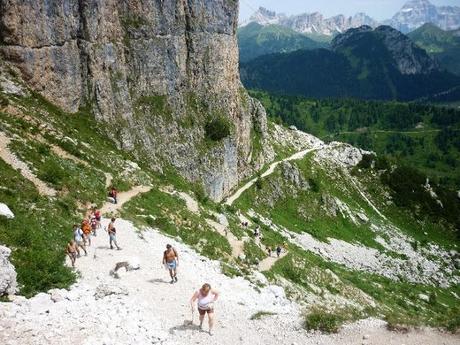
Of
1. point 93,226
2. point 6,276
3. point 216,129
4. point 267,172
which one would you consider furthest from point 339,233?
point 6,276

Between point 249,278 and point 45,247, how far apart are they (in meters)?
16.8

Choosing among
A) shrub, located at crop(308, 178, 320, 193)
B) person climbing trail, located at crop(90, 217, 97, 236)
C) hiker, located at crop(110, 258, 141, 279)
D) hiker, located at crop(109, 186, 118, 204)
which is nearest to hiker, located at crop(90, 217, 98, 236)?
Answer: person climbing trail, located at crop(90, 217, 97, 236)

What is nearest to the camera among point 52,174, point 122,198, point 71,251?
point 71,251

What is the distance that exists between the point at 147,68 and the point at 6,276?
225 ft

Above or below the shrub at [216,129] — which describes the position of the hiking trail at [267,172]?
below

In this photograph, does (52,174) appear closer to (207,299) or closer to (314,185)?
(207,299)

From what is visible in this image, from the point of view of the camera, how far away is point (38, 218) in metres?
32.6

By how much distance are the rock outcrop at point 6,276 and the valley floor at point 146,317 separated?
82 centimetres

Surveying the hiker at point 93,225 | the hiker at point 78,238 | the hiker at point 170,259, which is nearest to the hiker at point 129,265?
the hiker at point 170,259

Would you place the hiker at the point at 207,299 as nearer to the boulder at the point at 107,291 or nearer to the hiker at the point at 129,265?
the boulder at the point at 107,291

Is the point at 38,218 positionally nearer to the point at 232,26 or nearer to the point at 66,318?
the point at 66,318

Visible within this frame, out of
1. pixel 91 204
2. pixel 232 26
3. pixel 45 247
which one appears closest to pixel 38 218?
pixel 45 247

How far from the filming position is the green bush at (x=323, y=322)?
1009 inches

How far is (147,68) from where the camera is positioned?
285ft
